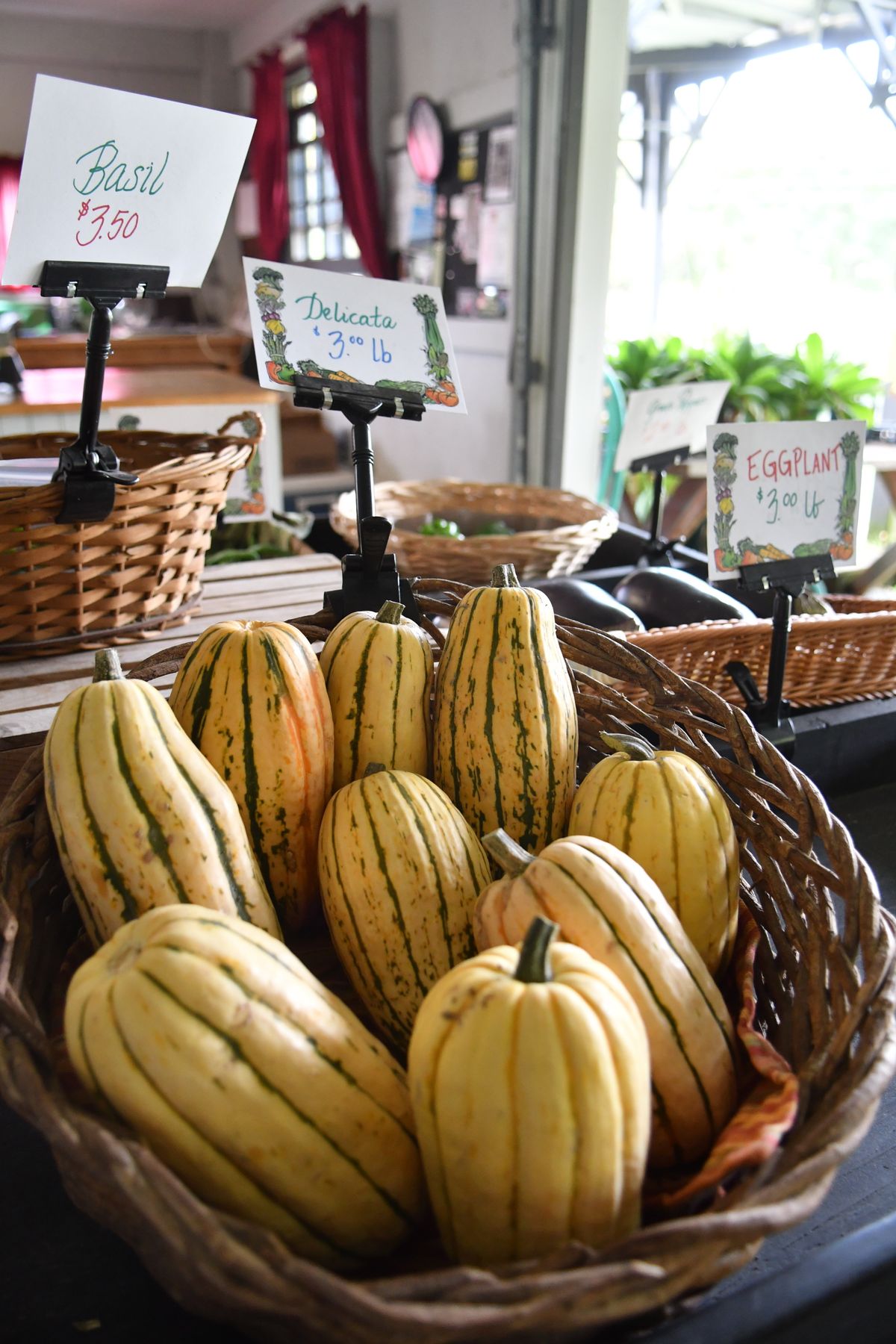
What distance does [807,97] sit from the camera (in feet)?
15.8

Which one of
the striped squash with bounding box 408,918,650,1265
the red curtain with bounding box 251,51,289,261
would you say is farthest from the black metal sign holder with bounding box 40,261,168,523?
the red curtain with bounding box 251,51,289,261

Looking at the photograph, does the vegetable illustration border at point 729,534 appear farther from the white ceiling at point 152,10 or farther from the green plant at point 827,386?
the white ceiling at point 152,10

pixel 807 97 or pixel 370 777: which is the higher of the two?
pixel 807 97

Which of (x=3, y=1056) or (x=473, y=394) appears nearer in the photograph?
(x=3, y=1056)

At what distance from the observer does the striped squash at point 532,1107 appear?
1.51 feet

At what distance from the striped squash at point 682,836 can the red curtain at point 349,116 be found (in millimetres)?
4798

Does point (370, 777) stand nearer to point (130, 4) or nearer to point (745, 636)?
point (745, 636)

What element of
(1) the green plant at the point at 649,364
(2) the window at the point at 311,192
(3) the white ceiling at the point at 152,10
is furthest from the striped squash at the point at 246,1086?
(3) the white ceiling at the point at 152,10

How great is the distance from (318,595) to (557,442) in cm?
247

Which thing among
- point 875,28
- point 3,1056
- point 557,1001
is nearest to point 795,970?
point 557,1001

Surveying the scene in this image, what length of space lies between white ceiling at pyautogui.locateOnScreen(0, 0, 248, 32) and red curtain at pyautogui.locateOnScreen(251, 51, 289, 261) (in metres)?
0.36

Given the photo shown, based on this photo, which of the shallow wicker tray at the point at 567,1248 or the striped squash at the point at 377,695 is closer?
the shallow wicker tray at the point at 567,1248

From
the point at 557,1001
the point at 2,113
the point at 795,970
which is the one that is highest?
the point at 2,113

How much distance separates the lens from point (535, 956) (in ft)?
1.61
